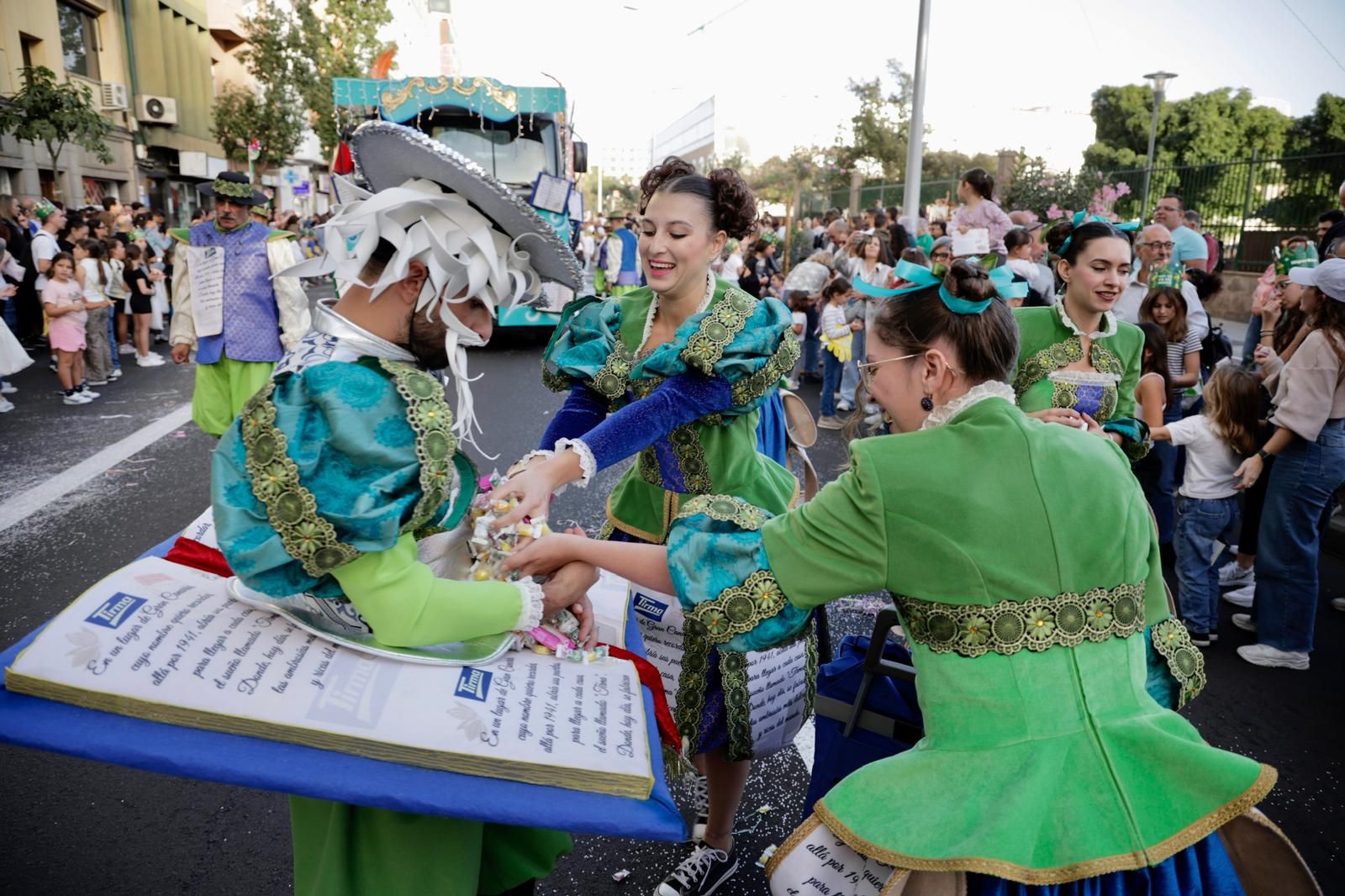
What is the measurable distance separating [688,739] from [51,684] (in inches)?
61.5

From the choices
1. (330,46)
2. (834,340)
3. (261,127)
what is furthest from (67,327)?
(330,46)

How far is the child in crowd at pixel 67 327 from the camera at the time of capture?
9648mm

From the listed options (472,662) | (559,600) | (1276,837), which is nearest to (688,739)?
(559,600)

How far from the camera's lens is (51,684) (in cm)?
155

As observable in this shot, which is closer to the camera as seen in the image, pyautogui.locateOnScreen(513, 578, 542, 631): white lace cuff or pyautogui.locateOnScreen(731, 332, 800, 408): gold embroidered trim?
pyautogui.locateOnScreen(513, 578, 542, 631): white lace cuff

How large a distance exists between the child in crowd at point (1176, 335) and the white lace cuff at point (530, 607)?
4.98m

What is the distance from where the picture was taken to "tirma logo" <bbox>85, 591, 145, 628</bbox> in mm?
1640

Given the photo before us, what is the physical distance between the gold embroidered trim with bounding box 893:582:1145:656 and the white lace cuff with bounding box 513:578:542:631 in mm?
693

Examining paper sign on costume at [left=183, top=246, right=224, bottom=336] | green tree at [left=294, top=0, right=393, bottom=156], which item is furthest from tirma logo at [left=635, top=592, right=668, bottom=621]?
green tree at [left=294, top=0, right=393, bottom=156]

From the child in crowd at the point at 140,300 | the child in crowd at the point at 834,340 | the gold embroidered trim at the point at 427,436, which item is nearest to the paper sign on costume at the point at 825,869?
the gold embroidered trim at the point at 427,436

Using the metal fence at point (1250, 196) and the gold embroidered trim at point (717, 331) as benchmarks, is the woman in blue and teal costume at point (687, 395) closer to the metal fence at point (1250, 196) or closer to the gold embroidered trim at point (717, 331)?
the gold embroidered trim at point (717, 331)

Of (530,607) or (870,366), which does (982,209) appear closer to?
(870,366)

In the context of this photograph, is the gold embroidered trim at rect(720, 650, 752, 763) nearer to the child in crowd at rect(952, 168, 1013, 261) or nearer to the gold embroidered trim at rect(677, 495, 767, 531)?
the gold embroidered trim at rect(677, 495, 767, 531)

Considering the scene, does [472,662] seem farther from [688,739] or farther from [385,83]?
[385,83]
